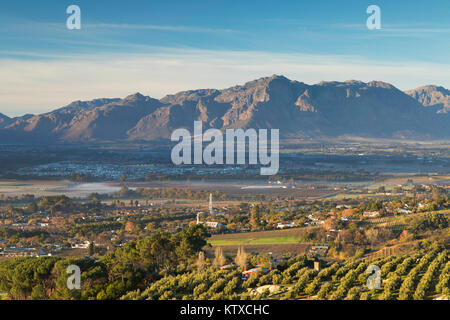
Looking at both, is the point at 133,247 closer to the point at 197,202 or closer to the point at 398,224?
the point at 398,224

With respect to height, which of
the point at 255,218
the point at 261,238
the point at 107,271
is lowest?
the point at 261,238

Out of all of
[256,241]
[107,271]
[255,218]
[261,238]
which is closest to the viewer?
[107,271]

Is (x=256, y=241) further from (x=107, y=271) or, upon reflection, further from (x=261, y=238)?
(x=107, y=271)

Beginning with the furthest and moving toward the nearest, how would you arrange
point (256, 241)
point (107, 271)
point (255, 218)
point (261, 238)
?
point (255, 218) < point (261, 238) < point (256, 241) < point (107, 271)

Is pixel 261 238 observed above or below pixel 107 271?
below

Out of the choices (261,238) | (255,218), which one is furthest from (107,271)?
(255,218)

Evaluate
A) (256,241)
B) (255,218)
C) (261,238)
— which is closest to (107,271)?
→ (256,241)

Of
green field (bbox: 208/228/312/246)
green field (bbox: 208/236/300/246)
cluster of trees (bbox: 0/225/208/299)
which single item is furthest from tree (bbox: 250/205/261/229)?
cluster of trees (bbox: 0/225/208/299)

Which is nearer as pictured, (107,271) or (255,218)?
(107,271)

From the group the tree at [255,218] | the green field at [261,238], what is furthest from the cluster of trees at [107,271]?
the tree at [255,218]

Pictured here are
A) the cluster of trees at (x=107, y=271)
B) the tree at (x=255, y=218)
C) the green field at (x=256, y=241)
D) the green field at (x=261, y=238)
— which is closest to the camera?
the cluster of trees at (x=107, y=271)

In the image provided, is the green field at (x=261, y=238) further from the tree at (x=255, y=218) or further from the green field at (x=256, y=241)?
the tree at (x=255, y=218)
